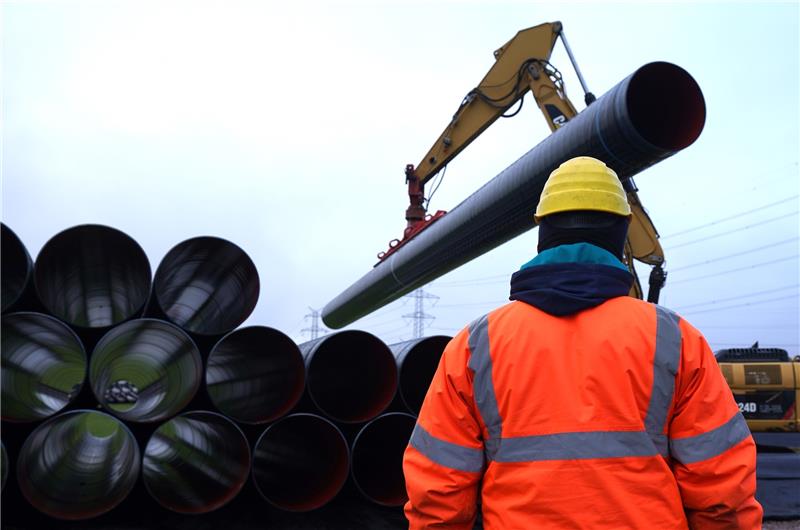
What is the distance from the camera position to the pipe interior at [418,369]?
546cm

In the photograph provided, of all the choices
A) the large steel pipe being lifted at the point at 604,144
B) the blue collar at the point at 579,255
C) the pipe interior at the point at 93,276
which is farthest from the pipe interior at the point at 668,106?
Result: the pipe interior at the point at 93,276

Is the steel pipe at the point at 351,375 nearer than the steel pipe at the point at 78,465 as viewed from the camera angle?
No

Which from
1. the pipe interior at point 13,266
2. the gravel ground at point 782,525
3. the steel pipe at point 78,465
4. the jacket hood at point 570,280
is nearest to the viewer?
the jacket hood at point 570,280

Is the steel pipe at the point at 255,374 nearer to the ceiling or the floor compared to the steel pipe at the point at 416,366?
nearer to the ceiling

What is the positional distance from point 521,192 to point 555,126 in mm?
2303

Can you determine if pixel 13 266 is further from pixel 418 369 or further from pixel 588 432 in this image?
pixel 588 432

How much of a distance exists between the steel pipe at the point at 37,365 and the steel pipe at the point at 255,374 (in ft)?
3.07

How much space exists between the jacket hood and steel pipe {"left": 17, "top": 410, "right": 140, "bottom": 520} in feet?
11.2

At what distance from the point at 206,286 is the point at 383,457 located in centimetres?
201

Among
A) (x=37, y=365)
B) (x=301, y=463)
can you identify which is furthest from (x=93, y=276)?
(x=301, y=463)

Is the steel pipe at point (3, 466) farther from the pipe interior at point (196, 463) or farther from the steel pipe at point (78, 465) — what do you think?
the pipe interior at point (196, 463)

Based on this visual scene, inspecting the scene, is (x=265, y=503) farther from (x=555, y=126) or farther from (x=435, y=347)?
(x=555, y=126)

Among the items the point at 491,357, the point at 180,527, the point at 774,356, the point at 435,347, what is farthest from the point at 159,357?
the point at 774,356

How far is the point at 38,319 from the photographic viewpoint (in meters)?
4.16
